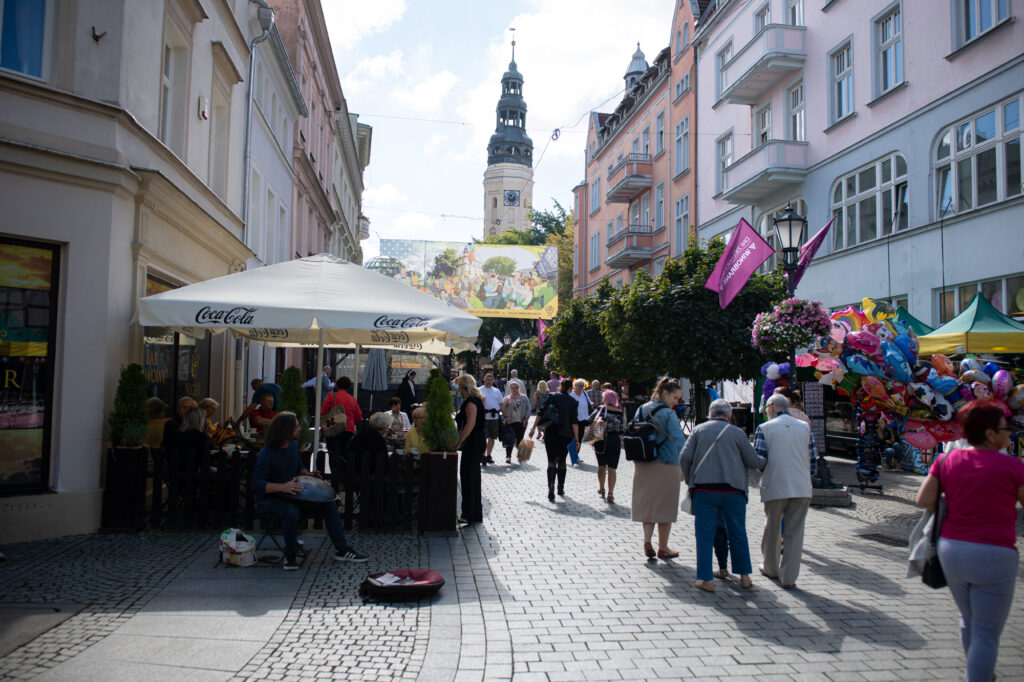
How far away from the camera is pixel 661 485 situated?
7621 mm

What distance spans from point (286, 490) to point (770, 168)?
57.1ft

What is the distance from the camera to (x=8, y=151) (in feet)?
25.1

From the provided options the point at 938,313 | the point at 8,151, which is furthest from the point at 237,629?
the point at 938,313

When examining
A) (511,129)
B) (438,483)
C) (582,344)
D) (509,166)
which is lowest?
(438,483)

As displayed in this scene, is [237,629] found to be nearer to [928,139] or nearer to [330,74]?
[928,139]

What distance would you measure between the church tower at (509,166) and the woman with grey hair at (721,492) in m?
81.1

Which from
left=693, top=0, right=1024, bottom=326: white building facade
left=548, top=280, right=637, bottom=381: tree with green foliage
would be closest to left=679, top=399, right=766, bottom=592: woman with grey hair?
left=693, top=0, right=1024, bottom=326: white building facade

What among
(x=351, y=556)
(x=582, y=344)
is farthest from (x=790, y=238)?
(x=582, y=344)

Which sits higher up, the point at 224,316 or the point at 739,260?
the point at 739,260

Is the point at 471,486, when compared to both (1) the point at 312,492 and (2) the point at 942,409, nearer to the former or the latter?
(1) the point at 312,492

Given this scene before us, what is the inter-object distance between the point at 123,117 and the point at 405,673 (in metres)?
7.00

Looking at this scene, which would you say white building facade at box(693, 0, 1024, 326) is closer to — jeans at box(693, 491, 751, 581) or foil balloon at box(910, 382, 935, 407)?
foil balloon at box(910, 382, 935, 407)

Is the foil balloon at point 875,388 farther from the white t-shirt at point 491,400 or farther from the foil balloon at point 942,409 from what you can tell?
the white t-shirt at point 491,400

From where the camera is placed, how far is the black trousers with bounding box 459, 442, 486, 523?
9.36 m
